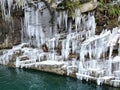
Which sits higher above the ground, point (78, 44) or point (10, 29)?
point (10, 29)

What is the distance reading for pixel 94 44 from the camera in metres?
32.9

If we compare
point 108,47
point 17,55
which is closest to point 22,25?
point 17,55

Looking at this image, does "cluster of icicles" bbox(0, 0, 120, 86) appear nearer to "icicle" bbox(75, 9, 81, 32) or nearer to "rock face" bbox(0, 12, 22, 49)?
"icicle" bbox(75, 9, 81, 32)

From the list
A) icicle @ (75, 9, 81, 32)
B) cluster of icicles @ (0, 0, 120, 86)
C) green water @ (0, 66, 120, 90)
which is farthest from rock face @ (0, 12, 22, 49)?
icicle @ (75, 9, 81, 32)

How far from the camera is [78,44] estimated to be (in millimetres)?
34719

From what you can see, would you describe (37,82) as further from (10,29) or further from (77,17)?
(10,29)

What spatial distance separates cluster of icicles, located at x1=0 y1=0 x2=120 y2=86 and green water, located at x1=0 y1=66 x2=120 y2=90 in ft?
2.54

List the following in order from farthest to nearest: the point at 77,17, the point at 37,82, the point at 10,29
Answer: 1. the point at 10,29
2. the point at 77,17
3. the point at 37,82

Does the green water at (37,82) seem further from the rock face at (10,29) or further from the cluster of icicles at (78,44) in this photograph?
the rock face at (10,29)

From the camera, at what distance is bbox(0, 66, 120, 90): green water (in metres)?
30.4

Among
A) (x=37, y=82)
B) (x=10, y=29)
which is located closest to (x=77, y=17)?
(x=10, y=29)

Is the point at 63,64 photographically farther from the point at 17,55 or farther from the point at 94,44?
the point at 17,55

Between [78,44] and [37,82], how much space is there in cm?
596

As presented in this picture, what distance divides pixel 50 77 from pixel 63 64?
1.82 meters
